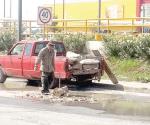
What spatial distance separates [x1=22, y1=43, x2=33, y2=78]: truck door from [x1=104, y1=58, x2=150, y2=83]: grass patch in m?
3.88

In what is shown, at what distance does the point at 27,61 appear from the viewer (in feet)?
64.1

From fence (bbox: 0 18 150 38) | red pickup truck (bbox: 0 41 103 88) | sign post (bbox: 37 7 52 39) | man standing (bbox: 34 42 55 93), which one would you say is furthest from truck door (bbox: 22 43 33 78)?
fence (bbox: 0 18 150 38)

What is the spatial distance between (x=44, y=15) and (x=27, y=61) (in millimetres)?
3846

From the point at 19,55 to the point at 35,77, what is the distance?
119 centimetres

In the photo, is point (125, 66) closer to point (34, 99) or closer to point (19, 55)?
point (19, 55)

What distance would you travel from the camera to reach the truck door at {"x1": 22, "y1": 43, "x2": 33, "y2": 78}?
767 inches

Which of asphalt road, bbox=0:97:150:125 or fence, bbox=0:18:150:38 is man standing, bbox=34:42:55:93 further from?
fence, bbox=0:18:150:38

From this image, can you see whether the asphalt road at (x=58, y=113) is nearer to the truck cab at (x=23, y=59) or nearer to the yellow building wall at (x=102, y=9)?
the truck cab at (x=23, y=59)

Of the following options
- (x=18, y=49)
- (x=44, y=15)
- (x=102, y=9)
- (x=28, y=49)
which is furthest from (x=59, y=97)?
(x=102, y=9)

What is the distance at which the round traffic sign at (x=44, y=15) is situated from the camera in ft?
74.6

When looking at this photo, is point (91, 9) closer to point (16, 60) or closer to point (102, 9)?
point (102, 9)

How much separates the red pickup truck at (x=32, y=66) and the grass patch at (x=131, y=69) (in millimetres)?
2051

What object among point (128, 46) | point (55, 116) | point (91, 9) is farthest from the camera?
point (91, 9)

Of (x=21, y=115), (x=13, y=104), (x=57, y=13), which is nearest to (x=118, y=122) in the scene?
(x=21, y=115)
